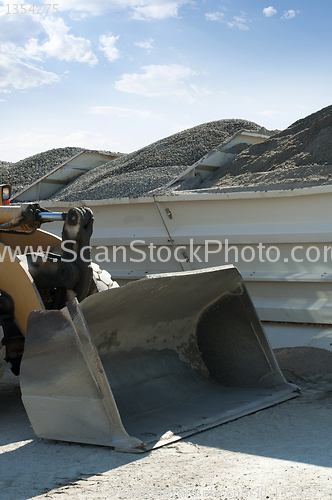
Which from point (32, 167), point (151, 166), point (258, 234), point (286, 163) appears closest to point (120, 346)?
point (258, 234)

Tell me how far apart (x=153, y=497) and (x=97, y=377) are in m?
0.65

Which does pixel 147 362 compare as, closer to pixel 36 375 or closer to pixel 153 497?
pixel 36 375

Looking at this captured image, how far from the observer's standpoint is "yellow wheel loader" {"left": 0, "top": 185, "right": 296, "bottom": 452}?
2387 mm

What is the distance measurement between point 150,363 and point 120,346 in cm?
25

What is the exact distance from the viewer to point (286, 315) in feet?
13.9

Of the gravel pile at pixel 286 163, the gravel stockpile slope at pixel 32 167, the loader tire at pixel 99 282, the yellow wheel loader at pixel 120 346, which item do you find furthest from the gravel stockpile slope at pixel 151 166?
the yellow wheel loader at pixel 120 346

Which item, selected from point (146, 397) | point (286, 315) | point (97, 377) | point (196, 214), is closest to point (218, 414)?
point (146, 397)

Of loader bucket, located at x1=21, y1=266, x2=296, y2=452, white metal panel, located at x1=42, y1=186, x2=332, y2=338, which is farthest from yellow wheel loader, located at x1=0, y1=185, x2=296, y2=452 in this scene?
white metal panel, located at x1=42, y1=186, x2=332, y2=338

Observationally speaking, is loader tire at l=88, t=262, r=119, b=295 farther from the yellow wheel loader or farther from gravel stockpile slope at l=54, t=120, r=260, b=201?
gravel stockpile slope at l=54, t=120, r=260, b=201

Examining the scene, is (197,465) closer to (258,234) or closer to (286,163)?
(258,234)

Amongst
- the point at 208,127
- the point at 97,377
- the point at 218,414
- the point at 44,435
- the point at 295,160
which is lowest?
the point at 218,414

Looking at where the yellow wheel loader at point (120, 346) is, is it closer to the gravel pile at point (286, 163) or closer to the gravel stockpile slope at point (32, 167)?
the gravel pile at point (286, 163)

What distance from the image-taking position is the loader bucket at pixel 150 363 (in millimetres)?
2371

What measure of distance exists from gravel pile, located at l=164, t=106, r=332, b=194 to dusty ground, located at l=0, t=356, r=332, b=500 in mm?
2652
